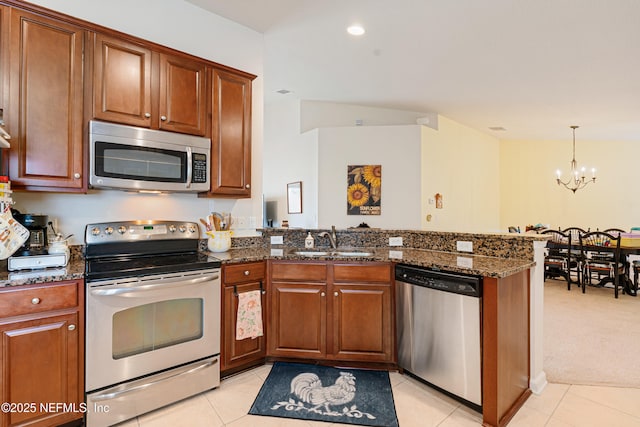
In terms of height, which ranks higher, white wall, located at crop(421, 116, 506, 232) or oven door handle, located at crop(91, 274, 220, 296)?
white wall, located at crop(421, 116, 506, 232)

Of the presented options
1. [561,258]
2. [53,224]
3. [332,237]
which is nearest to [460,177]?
[561,258]

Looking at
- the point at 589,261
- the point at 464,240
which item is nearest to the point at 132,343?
the point at 464,240

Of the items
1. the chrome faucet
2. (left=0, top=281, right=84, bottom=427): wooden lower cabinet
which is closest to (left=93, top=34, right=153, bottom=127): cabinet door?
(left=0, top=281, right=84, bottom=427): wooden lower cabinet

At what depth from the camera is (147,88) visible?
2.32 metres

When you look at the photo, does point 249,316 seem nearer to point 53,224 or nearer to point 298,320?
point 298,320

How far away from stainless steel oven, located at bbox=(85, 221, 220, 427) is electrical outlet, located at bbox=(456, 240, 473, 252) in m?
1.82

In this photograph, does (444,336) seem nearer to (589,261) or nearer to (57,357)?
(57,357)

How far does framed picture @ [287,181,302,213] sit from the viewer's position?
5.47m

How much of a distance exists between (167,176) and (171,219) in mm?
430

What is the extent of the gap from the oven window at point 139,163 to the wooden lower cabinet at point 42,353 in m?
0.78

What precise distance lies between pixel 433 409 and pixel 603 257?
177 inches

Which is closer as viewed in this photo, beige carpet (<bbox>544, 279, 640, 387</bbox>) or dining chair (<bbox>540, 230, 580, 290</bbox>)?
beige carpet (<bbox>544, 279, 640, 387</bbox>)

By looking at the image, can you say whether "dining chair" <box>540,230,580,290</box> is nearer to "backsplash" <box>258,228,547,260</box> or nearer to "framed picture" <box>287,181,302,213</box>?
"backsplash" <box>258,228,547,260</box>

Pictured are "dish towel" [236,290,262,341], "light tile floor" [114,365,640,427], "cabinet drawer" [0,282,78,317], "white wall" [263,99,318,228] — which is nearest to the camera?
"cabinet drawer" [0,282,78,317]
